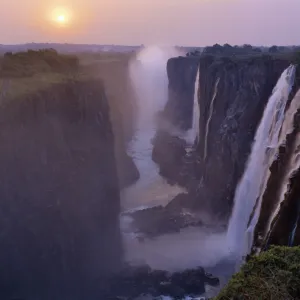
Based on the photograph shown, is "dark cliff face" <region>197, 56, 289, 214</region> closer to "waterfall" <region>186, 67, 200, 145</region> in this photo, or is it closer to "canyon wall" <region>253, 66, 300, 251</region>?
"waterfall" <region>186, 67, 200, 145</region>

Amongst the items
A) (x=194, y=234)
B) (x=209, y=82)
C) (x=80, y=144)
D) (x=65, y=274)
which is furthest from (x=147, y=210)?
(x=209, y=82)

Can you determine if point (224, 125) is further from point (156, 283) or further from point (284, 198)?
point (284, 198)

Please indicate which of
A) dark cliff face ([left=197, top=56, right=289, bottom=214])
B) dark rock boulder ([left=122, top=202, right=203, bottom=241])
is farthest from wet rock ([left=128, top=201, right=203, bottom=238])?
dark cliff face ([left=197, top=56, right=289, bottom=214])

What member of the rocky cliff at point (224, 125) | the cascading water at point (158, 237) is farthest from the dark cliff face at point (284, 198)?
the rocky cliff at point (224, 125)

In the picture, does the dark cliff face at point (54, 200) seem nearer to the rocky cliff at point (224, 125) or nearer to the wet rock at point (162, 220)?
the wet rock at point (162, 220)

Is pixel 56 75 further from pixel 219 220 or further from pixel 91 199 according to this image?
pixel 219 220

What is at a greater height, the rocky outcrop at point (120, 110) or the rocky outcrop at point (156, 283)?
the rocky outcrop at point (120, 110)

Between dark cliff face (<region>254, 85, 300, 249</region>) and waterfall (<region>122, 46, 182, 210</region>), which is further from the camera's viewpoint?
waterfall (<region>122, 46, 182, 210</region>)
